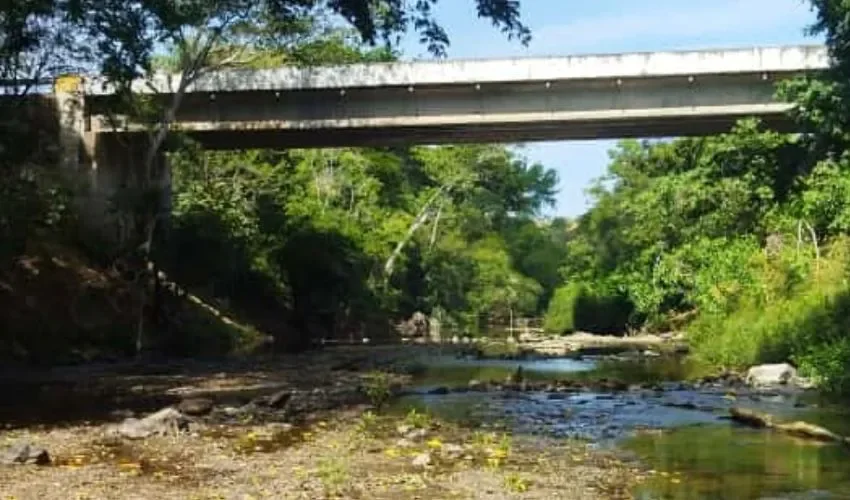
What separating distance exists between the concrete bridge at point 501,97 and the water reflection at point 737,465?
24.9 metres

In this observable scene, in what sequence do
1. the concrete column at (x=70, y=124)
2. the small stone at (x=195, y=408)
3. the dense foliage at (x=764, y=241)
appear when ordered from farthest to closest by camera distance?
the concrete column at (x=70, y=124) → the dense foliage at (x=764, y=241) → the small stone at (x=195, y=408)

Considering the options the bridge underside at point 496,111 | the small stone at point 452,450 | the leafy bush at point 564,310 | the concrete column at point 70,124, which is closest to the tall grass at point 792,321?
the bridge underside at point 496,111

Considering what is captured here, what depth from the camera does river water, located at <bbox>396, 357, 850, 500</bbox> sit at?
495 inches

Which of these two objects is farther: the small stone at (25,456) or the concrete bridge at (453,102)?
the concrete bridge at (453,102)

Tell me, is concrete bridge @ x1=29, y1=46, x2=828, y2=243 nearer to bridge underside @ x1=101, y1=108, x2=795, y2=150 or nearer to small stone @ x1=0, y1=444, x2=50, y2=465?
bridge underside @ x1=101, y1=108, x2=795, y2=150

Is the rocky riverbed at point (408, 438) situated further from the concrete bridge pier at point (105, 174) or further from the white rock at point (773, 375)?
the concrete bridge pier at point (105, 174)

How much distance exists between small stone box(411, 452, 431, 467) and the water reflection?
260 cm

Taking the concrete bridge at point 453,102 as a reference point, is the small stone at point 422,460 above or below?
below

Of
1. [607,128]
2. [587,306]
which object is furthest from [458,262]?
[607,128]

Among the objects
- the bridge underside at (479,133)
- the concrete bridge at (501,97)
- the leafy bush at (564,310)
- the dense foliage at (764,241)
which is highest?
the concrete bridge at (501,97)

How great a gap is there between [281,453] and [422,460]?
2026 millimetres

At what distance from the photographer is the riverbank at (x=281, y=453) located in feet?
38.6

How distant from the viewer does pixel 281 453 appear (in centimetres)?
1454

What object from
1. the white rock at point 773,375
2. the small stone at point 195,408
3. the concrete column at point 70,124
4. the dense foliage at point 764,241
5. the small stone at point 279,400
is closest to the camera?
the small stone at point 195,408
